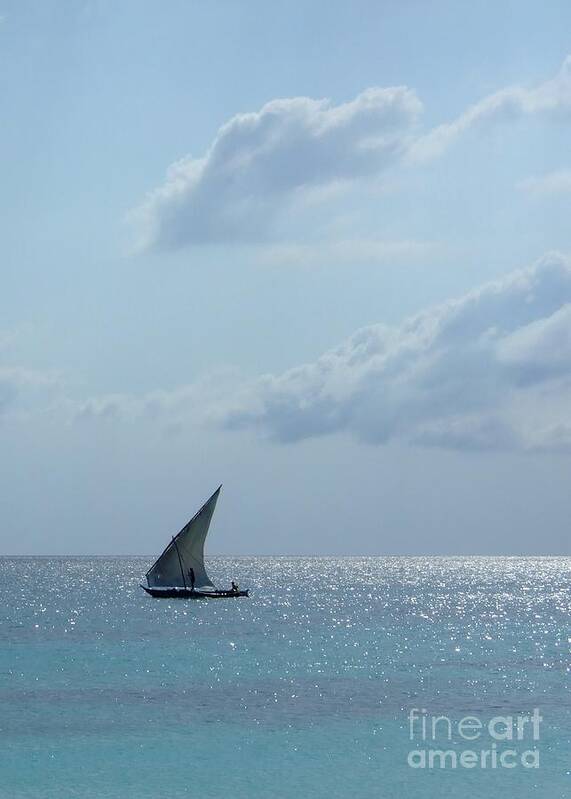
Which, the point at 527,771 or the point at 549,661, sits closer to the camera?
the point at 527,771

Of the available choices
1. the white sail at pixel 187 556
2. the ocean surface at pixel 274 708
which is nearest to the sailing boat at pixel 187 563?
the white sail at pixel 187 556

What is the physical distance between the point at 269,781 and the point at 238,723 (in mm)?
8513

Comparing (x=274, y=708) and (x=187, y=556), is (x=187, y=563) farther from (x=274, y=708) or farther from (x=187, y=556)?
(x=274, y=708)

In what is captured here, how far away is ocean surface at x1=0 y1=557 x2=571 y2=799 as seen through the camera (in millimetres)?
36781

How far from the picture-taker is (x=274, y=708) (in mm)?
49000

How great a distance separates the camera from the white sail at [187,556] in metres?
112

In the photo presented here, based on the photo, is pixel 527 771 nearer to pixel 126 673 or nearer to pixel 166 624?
pixel 126 673

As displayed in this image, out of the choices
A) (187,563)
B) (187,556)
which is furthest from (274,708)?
(187,563)

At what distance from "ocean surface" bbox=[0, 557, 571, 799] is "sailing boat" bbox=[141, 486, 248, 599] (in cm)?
1496

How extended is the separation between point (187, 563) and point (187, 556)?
4.57ft

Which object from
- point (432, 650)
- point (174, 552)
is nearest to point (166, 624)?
point (174, 552)

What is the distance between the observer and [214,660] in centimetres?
6744

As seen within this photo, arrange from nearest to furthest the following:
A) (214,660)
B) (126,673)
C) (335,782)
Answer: (335,782) < (126,673) < (214,660)

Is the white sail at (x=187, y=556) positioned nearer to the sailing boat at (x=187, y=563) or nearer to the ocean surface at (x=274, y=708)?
the sailing boat at (x=187, y=563)
